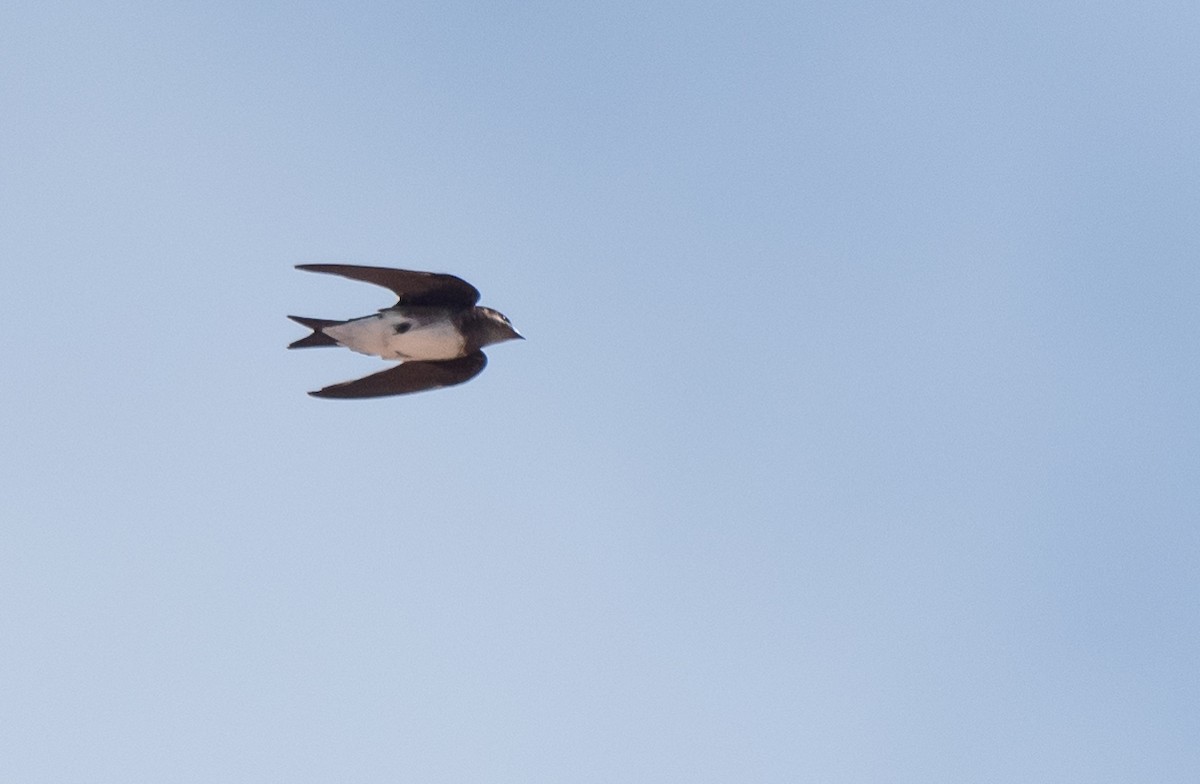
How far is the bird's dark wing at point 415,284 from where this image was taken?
1717cm

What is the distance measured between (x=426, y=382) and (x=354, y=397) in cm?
83

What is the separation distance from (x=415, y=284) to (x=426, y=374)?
1.25m

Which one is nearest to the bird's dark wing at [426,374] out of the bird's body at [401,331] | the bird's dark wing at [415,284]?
the bird's body at [401,331]

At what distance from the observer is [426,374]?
1833 centimetres

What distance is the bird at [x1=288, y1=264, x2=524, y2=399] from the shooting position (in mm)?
17562

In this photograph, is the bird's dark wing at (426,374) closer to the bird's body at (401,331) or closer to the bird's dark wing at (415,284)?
the bird's body at (401,331)

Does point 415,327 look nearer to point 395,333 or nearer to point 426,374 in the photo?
point 395,333

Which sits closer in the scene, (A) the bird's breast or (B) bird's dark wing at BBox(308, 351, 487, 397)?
(A) the bird's breast

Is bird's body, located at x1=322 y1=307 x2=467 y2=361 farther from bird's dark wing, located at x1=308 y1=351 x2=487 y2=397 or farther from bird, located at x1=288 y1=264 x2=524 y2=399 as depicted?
bird's dark wing, located at x1=308 y1=351 x2=487 y2=397

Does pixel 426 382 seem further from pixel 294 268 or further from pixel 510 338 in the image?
pixel 294 268

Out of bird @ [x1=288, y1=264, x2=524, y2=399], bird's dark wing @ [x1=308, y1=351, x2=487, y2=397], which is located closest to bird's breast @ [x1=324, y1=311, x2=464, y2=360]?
bird @ [x1=288, y1=264, x2=524, y2=399]

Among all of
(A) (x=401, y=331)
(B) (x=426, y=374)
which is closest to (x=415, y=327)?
(A) (x=401, y=331)

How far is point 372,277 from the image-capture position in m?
17.3

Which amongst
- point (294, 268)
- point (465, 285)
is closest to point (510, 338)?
point (465, 285)
